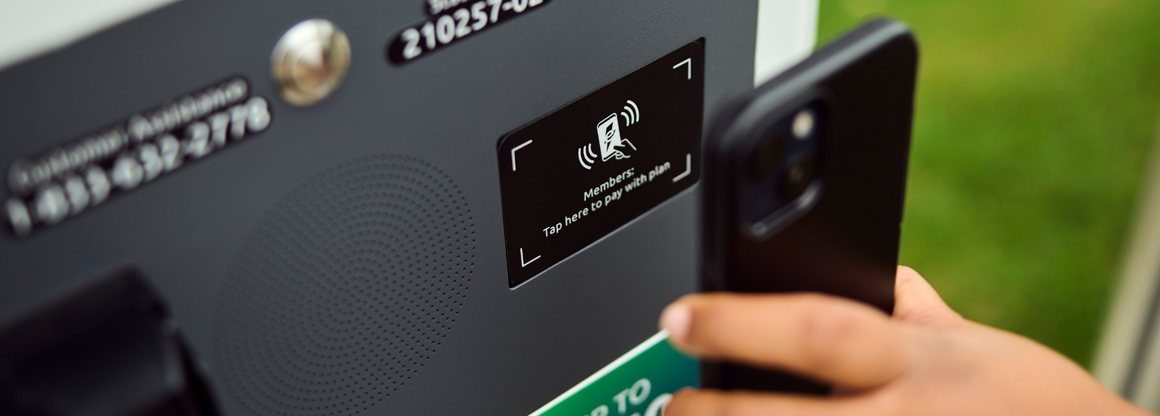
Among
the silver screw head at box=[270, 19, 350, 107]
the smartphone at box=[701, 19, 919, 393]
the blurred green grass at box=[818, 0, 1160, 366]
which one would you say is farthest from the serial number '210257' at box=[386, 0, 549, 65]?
the blurred green grass at box=[818, 0, 1160, 366]

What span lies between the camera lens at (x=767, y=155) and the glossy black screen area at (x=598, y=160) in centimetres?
15

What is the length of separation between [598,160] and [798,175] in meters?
0.15

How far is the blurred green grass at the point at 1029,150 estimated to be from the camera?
1.91 m

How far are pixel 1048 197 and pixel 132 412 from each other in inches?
77.8

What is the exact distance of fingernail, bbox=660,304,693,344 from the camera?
0.42 m

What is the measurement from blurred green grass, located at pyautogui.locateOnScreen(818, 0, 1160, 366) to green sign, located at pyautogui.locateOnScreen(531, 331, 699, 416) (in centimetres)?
122

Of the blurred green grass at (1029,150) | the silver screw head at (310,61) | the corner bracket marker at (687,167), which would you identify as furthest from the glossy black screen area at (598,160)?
the blurred green grass at (1029,150)

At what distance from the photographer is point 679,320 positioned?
425 mm

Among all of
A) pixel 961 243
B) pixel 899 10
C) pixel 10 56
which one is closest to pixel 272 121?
pixel 10 56

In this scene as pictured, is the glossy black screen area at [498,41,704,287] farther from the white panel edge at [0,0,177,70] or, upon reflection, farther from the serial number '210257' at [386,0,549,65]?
the white panel edge at [0,0,177,70]

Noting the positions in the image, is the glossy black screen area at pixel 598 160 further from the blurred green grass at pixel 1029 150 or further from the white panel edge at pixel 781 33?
the blurred green grass at pixel 1029 150

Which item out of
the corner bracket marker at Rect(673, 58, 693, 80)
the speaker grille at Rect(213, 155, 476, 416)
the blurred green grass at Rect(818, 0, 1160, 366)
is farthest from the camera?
the blurred green grass at Rect(818, 0, 1160, 366)

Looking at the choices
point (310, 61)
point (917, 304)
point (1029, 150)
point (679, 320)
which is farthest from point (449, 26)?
point (1029, 150)

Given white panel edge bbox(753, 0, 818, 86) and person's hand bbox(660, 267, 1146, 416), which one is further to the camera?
white panel edge bbox(753, 0, 818, 86)
